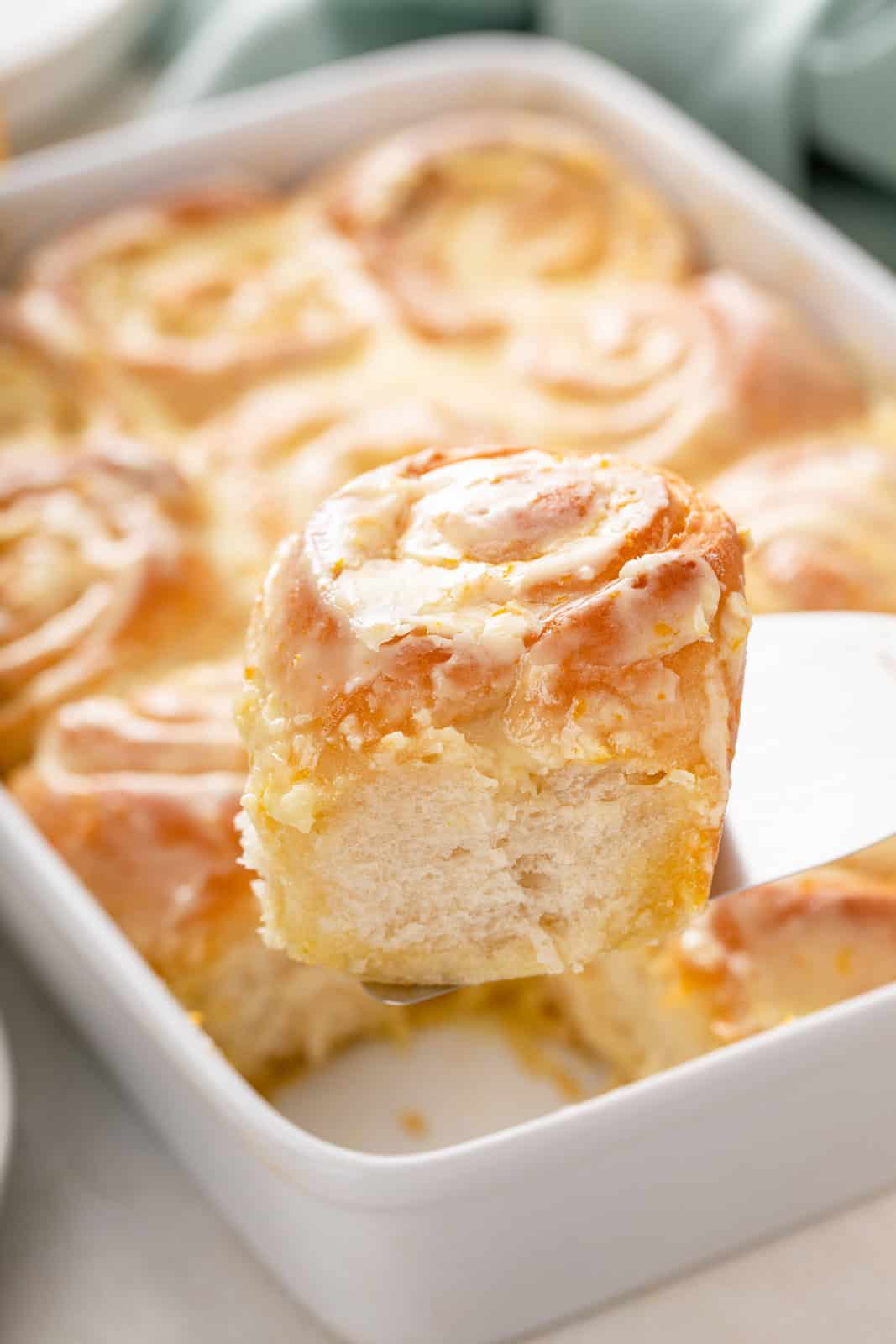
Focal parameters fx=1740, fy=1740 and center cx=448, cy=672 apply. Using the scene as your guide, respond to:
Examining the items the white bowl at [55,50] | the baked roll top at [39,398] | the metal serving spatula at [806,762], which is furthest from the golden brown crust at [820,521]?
the white bowl at [55,50]

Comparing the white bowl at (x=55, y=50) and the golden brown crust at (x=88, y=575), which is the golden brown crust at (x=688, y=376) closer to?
the golden brown crust at (x=88, y=575)

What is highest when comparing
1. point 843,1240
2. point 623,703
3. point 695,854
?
point 623,703

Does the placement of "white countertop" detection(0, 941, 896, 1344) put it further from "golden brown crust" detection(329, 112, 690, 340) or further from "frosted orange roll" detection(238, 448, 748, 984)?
"golden brown crust" detection(329, 112, 690, 340)

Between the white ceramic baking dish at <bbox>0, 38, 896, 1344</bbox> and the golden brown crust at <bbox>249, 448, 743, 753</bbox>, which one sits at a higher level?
the golden brown crust at <bbox>249, 448, 743, 753</bbox>

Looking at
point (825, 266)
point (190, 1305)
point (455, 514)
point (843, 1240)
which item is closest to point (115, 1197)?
point (190, 1305)

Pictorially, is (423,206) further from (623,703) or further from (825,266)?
(623,703)

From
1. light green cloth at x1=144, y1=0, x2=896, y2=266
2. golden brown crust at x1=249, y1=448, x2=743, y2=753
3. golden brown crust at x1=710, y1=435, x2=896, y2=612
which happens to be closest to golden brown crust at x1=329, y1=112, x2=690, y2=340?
light green cloth at x1=144, y1=0, x2=896, y2=266

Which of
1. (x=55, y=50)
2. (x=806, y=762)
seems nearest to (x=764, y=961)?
(x=806, y=762)
